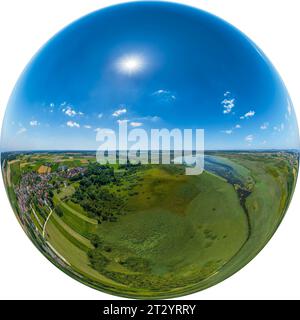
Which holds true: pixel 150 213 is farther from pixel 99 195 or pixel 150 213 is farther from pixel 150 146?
pixel 150 146

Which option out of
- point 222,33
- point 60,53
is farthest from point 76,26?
point 222,33

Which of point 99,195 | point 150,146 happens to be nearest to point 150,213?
point 99,195
